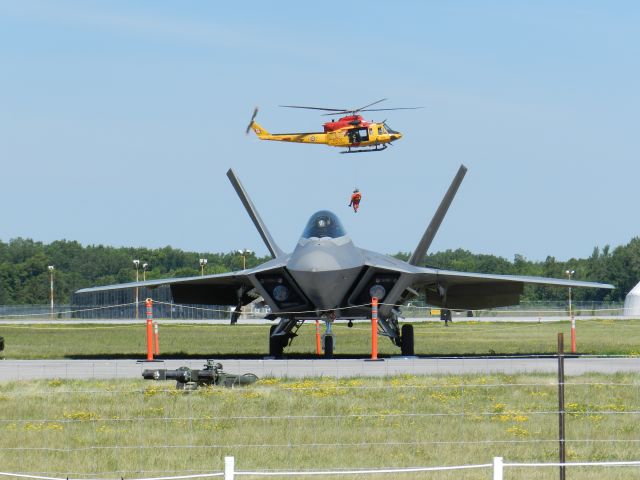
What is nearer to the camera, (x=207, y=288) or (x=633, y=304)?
(x=207, y=288)

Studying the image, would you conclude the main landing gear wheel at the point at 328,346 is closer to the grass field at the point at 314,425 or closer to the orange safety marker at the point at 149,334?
the orange safety marker at the point at 149,334

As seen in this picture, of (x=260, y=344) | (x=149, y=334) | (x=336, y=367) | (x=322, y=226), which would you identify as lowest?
(x=260, y=344)

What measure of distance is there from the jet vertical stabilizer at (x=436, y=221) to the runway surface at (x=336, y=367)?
5575 mm

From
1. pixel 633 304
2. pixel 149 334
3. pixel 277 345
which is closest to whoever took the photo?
pixel 149 334

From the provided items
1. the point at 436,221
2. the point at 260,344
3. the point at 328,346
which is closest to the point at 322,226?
the point at 328,346

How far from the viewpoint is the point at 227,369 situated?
21297 millimetres

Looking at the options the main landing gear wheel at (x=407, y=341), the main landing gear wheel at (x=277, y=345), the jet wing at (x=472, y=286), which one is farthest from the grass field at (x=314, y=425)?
the jet wing at (x=472, y=286)

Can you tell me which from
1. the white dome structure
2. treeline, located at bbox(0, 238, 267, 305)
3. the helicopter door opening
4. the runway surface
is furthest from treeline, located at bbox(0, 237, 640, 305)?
the runway surface

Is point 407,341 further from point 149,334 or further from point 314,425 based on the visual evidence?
point 314,425

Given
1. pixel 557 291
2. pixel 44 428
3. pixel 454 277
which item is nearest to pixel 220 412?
pixel 44 428

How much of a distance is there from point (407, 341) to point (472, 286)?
3.07 metres

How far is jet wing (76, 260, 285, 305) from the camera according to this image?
2792cm

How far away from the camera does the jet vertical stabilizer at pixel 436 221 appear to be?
95.8 feet

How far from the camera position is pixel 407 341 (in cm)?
2698
